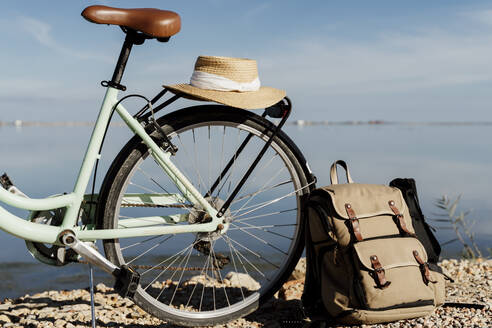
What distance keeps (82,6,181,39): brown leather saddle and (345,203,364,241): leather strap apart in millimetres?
1294

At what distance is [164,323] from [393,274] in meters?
1.39

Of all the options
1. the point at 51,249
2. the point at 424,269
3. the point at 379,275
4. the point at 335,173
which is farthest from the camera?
the point at 335,173

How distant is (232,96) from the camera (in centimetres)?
264

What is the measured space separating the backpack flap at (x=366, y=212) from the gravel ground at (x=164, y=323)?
0.53m

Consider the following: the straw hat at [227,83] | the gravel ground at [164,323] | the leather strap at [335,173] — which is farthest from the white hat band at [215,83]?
the gravel ground at [164,323]

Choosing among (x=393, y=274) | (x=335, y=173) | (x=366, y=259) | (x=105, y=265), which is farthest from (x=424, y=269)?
(x=105, y=265)

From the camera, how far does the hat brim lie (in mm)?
2578

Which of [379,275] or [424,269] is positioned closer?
[379,275]

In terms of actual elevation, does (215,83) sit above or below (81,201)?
Result: above

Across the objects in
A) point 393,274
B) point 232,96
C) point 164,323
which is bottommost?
point 164,323

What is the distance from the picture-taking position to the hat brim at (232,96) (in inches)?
102

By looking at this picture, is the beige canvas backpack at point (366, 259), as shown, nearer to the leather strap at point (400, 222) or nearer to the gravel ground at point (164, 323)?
the leather strap at point (400, 222)

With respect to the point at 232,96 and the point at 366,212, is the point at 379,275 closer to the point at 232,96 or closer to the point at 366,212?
the point at 366,212

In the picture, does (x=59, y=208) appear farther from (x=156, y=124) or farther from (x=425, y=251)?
(x=425, y=251)
